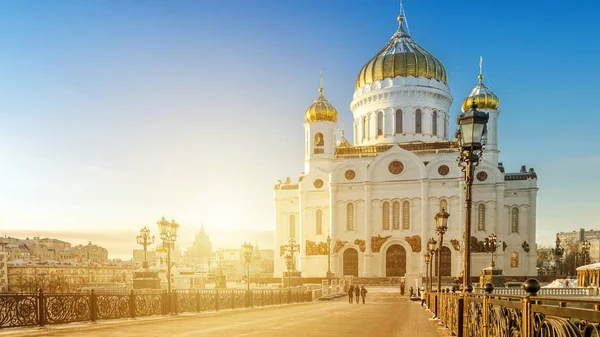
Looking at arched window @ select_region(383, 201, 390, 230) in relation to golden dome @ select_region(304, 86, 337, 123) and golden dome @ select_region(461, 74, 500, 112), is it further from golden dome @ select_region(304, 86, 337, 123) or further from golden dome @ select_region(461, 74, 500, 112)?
golden dome @ select_region(461, 74, 500, 112)

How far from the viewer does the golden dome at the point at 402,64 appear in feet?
203

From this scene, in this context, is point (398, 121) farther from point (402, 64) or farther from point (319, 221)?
point (319, 221)

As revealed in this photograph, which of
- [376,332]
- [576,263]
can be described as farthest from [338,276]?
[576,263]

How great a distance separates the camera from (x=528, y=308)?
15.4ft

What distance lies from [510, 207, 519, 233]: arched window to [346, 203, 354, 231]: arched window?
16873mm

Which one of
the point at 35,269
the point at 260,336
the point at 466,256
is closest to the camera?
the point at 466,256

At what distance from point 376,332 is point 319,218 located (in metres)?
45.7

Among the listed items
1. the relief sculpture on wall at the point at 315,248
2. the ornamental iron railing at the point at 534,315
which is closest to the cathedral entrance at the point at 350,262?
the relief sculpture on wall at the point at 315,248

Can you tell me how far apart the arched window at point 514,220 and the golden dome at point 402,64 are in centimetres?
1819

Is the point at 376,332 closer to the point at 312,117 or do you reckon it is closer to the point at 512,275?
the point at 512,275

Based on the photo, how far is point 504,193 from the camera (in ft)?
182

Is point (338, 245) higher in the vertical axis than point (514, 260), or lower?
higher

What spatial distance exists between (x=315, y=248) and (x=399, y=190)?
36.8 feet

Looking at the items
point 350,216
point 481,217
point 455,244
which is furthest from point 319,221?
point 481,217
